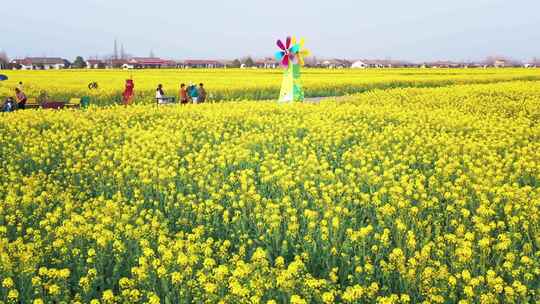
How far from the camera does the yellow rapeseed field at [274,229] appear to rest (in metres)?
5.46

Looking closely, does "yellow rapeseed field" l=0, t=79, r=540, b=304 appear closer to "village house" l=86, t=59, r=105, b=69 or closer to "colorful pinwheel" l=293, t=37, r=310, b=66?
"colorful pinwheel" l=293, t=37, r=310, b=66

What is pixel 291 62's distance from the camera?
2562cm

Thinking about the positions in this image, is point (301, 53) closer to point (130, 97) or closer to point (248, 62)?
point (130, 97)

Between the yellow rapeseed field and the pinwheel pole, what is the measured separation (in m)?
11.4

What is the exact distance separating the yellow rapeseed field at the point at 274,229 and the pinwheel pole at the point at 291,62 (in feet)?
37.3

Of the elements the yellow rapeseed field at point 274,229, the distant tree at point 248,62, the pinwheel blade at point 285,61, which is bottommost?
the yellow rapeseed field at point 274,229

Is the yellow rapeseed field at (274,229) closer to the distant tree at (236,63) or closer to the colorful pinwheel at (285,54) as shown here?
Result: the colorful pinwheel at (285,54)

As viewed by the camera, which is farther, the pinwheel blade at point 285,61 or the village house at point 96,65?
the village house at point 96,65

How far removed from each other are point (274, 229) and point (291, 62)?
1921 cm

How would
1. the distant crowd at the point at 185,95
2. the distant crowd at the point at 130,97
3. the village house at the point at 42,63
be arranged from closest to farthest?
the distant crowd at the point at 130,97
the distant crowd at the point at 185,95
the village house at the point at 42,63

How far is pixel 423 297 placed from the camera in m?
5.60

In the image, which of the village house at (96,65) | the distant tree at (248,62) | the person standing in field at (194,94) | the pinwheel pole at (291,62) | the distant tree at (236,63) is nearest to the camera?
the pinwheel pole at (291,62)

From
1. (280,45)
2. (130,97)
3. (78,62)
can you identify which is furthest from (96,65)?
(280,45)

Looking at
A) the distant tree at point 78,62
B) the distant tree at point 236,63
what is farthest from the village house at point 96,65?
the distant tree at point 236,63
